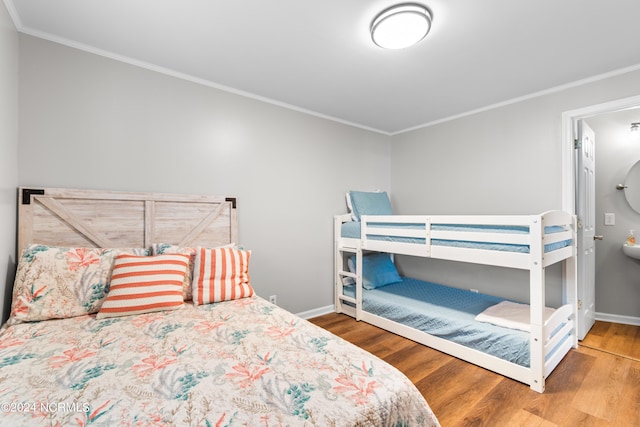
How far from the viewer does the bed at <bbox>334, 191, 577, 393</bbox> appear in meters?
1.97

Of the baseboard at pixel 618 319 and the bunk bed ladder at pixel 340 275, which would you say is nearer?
the baseboard at pixel 618 319

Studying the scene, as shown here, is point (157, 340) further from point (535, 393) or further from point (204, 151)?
point (535, 393)

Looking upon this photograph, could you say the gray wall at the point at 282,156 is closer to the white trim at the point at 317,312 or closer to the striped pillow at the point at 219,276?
the white trim at the point at 317,312

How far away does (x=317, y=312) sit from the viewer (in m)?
3.24

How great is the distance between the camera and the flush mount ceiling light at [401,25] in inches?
62.7

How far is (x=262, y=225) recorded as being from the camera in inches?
112

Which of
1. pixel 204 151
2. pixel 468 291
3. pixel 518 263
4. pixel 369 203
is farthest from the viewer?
pixel 369 203

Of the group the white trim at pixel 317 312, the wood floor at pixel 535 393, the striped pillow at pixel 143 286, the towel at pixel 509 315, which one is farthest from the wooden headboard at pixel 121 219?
the towel at pixel 509 315

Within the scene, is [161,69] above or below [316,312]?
above

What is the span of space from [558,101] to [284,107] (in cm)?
263

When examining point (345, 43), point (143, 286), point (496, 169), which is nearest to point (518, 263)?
point (496, 169)

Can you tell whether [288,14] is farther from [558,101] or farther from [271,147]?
[558,101]

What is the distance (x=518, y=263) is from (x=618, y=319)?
208cm

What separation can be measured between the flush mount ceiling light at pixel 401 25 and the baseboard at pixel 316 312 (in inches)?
104
